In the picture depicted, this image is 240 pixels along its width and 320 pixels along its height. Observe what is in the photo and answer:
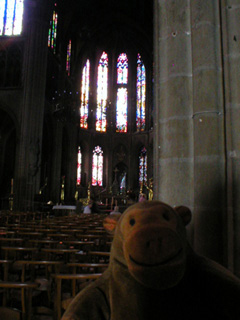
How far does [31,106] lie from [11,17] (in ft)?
19.5

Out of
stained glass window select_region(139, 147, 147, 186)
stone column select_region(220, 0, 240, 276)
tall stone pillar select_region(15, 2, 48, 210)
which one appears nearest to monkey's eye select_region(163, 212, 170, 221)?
stone column select_region(220, 0, 240, 276)

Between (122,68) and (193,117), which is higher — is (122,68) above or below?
above

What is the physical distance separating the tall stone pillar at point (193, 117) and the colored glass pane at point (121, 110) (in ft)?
83.9

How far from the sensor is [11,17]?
62.9ft

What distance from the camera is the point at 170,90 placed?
3.25 meters

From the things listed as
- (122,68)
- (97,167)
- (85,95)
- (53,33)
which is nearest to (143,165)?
(97,167)

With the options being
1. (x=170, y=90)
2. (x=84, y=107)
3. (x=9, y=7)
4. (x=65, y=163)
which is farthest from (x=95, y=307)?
(x=84, y=107)

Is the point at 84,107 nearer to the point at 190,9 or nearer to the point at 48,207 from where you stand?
the point at 48,207

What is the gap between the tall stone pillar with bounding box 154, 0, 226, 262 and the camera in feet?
9.11

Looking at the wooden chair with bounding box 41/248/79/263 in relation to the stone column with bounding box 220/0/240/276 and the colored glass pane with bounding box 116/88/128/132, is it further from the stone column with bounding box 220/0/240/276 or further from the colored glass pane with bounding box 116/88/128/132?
the colored glass pane with bounding box 116/88/128/132

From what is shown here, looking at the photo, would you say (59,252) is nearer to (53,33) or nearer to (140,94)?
(53,33)

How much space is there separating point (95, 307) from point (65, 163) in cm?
2388

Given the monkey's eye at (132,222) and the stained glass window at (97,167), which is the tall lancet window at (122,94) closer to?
the stained glass window at (97,167)

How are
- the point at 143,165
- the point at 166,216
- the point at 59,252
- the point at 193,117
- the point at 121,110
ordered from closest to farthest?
the point at 166,216 → the point at 193,117 → the point at 59,252 → the point at 143,165 → the point at 121,110
